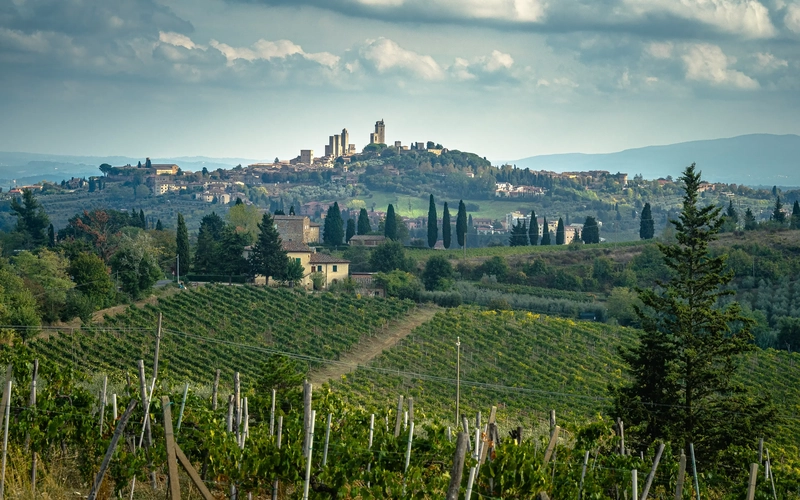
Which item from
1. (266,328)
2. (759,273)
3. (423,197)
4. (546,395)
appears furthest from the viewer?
(423,197)

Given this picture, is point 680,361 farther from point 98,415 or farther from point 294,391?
point 98,415

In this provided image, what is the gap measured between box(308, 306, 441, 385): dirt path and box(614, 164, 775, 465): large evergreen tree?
14.0 metres

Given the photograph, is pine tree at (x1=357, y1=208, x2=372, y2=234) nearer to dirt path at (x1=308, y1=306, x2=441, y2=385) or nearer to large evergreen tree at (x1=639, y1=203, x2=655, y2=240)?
large evergreen tree at (x1=639, y1=203, x2=655, y2=240)

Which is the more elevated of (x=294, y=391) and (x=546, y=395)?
(x=294, y=391)

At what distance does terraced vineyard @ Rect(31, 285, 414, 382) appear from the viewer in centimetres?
2856

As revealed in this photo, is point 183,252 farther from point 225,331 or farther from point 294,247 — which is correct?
point 225,331

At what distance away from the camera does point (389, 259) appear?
6128cm

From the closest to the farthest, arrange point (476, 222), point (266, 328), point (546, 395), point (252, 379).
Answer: point (252, 379), point (546, 395), point (266, 328), point (476, 222)

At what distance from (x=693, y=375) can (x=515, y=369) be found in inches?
624

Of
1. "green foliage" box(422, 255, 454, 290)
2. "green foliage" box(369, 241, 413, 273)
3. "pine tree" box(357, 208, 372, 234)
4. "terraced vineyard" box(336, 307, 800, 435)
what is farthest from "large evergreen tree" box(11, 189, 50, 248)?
"terraced vineyard" box(336, 307, 800, 435)

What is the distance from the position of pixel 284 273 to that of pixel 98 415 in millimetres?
37765

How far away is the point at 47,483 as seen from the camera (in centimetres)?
943

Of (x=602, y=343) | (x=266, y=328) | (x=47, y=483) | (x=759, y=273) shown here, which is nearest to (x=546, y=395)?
(x=602, y=343)

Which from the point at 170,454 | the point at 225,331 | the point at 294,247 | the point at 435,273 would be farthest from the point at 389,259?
the point at 170,454
